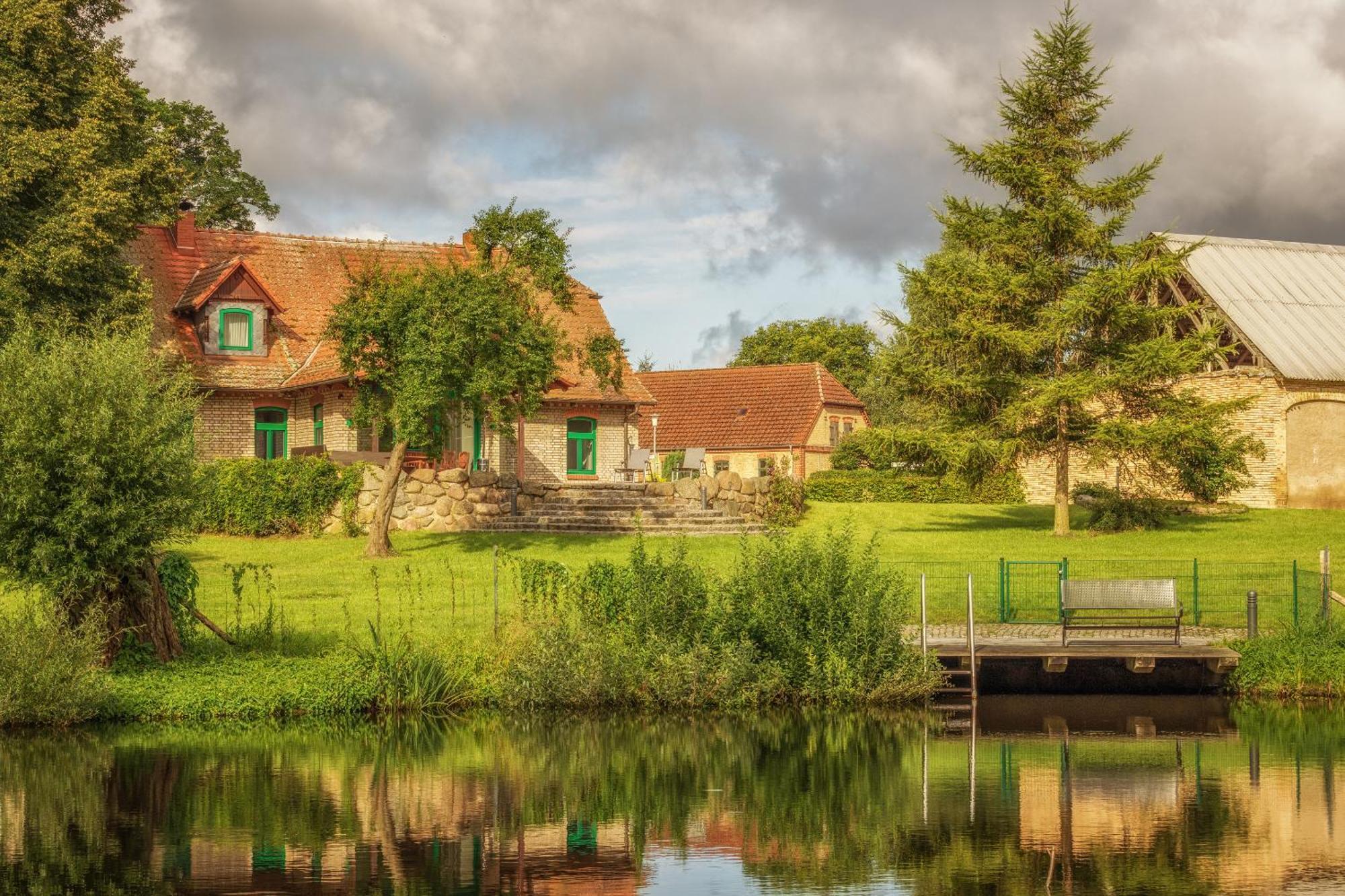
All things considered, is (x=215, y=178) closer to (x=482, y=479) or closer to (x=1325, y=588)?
(x=482, y=479)

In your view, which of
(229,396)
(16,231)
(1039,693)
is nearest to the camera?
(1039,693)

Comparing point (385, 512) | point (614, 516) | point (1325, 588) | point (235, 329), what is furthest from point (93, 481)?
point (235, 329)

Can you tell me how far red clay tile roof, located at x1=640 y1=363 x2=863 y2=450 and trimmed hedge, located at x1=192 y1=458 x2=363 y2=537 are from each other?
897 inches

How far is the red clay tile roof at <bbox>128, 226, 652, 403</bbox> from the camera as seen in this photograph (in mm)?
37781

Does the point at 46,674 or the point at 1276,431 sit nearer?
the point at 46,674

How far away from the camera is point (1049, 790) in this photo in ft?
49.5

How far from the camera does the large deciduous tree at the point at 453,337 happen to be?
2892 cm

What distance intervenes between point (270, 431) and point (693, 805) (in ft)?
85.1

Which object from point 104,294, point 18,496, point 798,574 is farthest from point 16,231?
point 798,574

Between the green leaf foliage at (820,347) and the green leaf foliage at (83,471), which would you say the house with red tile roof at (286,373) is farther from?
the green leaf foliage at (820,347)

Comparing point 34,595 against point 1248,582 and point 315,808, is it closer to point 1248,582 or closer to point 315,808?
point 315,808

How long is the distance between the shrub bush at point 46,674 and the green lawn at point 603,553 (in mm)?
3960

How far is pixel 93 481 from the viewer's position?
19.3 m

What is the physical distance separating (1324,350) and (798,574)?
24.9 m
